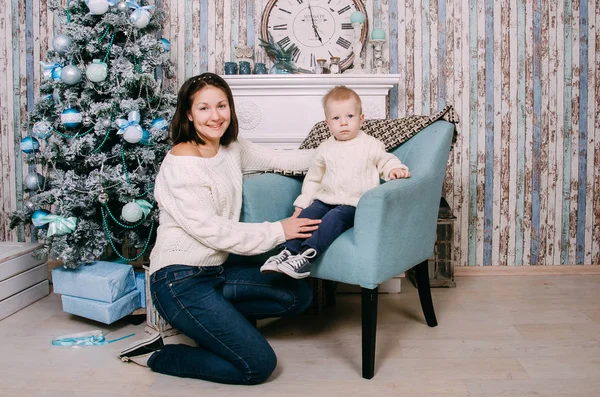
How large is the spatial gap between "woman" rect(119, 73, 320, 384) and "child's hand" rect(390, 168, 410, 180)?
1.11ft

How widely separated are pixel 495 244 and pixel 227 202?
1958 mm

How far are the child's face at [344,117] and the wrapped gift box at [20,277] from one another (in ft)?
5.12

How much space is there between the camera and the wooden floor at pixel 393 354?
176cm

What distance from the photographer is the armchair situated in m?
1.82

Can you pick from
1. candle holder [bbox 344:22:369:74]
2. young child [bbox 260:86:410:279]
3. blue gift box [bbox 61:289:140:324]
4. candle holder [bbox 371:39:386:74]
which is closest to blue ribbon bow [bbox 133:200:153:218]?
blue gift box [bbox 61:289:140:324]

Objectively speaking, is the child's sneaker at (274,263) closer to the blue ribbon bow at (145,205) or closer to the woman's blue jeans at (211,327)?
the woman's blue jeans at (211,327)

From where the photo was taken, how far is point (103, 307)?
7.48 feet

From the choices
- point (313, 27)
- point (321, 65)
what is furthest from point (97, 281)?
point (313, 27)

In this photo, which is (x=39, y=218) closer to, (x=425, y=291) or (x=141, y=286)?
(x=141, y=286)

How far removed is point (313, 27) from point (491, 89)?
43.1 inches

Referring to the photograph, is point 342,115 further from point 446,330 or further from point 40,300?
point 40,300

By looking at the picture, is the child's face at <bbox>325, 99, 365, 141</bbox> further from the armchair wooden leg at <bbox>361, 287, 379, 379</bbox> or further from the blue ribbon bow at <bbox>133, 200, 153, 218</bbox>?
the blue ribbon bow at <bbox>133, 200, 153, 218</bbox>

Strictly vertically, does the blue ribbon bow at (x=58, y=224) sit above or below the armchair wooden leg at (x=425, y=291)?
above

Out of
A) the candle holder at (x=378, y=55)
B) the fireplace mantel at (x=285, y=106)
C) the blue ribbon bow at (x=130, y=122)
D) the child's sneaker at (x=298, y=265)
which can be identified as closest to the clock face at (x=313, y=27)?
the candle holder at (x=378, y=55)
